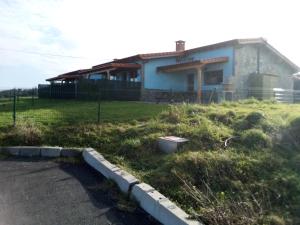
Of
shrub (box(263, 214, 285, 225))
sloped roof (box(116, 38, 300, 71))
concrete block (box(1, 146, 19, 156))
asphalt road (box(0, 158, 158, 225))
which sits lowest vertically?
asphalt road (box(0, 158, 158, 225))

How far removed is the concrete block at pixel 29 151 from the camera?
7.28m

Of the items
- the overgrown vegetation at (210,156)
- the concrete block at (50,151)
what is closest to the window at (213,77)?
the overgrown vegetation at (210,156)

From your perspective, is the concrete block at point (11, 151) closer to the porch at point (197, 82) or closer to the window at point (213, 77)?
the porch at point (197, 82)

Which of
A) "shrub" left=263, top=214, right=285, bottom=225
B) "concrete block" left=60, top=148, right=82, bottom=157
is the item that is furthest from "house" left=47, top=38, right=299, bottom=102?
"shrub" left=263, top=214, right=285, bottom=225

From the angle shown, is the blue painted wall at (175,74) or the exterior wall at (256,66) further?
the blue painted wall at (175,74)

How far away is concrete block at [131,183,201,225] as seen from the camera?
371 centimetres

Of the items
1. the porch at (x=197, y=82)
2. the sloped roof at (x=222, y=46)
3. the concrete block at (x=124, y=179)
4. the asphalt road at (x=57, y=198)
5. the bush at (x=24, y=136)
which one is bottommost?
the asphalt road at (x=57, y=198)

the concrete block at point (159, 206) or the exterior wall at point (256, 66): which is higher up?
the exterior wall at point (256, 66)

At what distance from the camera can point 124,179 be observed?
5.02m

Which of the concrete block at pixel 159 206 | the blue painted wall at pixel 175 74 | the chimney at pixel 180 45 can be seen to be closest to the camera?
the concrete block at pixel 159 206

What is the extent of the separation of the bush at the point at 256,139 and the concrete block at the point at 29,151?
445 centimetres

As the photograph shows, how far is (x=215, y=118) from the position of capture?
28.8 feet

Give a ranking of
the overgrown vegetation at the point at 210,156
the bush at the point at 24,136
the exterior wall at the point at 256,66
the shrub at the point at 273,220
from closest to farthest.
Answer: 1. the shrub at the point at 273,220
2. the overgrown vegetation at the point at 210,156
3. the bush at the point at 24,136
4. the exterior wall at the point at 256,66

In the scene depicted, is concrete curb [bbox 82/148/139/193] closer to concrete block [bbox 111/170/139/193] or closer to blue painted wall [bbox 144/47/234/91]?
concrete block [bbox 111/170/139/193]
